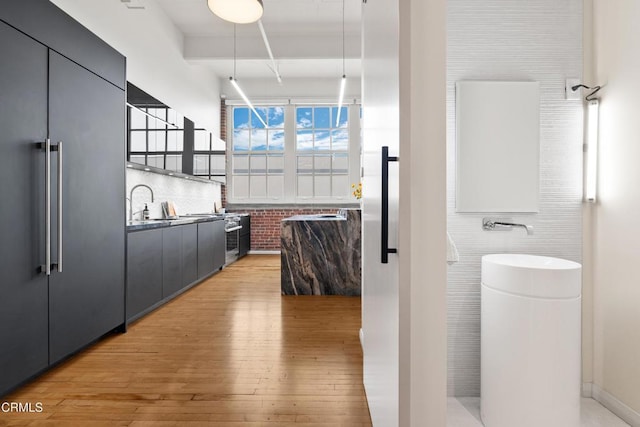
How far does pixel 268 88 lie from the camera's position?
786 centimetres

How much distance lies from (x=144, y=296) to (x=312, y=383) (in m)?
2.08

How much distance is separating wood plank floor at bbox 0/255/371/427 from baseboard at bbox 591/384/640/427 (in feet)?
4.36

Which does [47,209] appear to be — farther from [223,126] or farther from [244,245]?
[223,126]

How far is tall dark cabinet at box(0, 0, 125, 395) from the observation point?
1901mm

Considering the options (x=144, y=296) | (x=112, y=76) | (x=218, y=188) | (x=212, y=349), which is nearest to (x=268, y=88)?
(x=218, y=188)

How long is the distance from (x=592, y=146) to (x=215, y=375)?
2671mm

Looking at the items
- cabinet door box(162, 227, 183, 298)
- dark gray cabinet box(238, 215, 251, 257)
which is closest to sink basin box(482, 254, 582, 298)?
cabinet door box(162, 227, 183, 298)

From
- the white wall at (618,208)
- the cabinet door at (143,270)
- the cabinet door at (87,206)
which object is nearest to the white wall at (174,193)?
the cabinet door at (143,270)

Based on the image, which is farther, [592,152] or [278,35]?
[278,35]

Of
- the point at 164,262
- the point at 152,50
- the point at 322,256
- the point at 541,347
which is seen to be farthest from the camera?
the point at 152,50

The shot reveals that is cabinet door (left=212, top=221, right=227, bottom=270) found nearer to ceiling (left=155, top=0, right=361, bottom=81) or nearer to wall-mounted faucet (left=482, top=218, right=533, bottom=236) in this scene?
ceiling (left=155, top=0, right=361, bottom=81)

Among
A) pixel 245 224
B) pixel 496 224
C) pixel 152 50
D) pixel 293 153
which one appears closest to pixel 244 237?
pixel 245 224

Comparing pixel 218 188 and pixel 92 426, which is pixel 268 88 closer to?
pixel 218 188

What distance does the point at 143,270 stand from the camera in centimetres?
333
